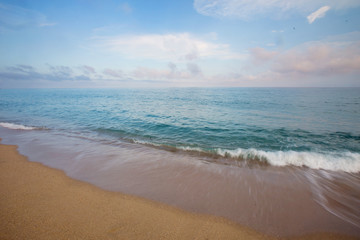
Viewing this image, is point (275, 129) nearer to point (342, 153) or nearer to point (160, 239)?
point (342, 153)

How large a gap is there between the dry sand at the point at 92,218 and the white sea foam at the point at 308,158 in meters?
4.26

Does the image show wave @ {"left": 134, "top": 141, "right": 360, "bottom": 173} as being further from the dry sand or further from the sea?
the dry sand

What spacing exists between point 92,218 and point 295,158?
29.6 ft

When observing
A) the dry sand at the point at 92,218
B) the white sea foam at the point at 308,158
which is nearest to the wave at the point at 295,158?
the white sea foam at the point at 308,158

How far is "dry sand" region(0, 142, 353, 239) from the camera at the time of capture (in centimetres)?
299

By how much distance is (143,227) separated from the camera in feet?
10.4

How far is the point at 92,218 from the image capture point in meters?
3.34

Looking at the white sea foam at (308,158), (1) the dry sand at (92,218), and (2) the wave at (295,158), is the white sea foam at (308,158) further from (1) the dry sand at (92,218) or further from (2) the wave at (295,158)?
(1) the dry sand at (92,218)

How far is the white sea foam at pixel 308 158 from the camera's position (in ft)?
22.0

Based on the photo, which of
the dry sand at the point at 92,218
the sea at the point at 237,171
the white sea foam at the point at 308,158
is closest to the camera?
the dry sand at the point at 92,218

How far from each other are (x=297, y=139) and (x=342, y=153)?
239cm

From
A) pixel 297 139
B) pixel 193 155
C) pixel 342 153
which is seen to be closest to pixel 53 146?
pixel 193 155

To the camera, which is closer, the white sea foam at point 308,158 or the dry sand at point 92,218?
the dry sand at point 92,218

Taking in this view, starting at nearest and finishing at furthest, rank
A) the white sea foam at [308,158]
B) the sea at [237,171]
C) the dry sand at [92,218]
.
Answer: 1. the dry sand at [92,218]
2. the sea at [237,171]
3. the white sea foam at [308,158]
